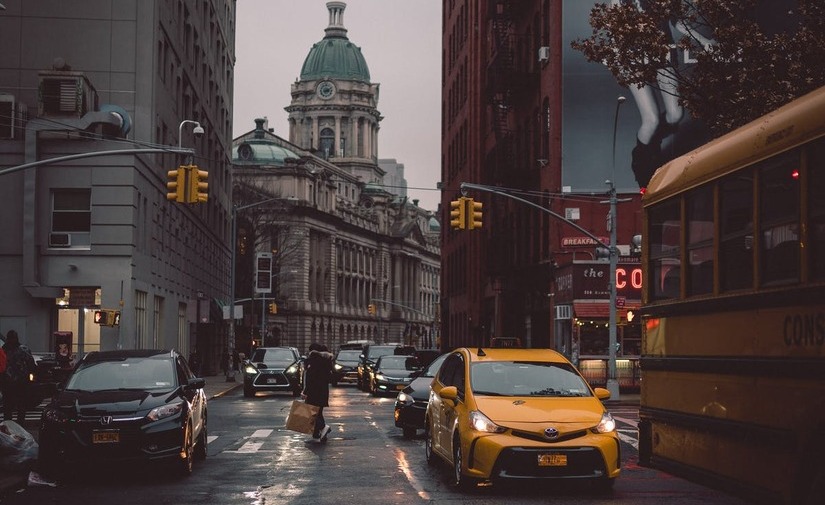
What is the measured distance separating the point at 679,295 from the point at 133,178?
2954 cm

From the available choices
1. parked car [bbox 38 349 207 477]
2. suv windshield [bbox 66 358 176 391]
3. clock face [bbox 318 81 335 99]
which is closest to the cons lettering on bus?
parked car [bbox 38 349 207 477]

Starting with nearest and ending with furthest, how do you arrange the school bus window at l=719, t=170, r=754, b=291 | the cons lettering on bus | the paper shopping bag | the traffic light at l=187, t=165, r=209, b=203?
the cons lettering on bus
the school bus window at l=719, t=170, r=754, b=291
the paper shopping bag
the traffic light at l=187, t=165, r=209, b=203

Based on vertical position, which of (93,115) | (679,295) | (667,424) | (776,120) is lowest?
(667,424)

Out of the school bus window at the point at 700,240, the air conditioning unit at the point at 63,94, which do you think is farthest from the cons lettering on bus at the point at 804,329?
the air conditioning unit at the point at 63,94

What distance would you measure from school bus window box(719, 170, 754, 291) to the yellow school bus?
0.05ft

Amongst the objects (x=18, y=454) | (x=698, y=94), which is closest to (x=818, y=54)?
(x=698, y=94)

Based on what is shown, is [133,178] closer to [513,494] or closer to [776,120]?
[513,494]

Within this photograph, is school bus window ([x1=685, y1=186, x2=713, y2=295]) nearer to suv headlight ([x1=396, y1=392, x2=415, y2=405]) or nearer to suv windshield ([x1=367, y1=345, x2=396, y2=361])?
suv headlight ([x1=396, y1=392, x2=415, y2=405])

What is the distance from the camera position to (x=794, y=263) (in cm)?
830

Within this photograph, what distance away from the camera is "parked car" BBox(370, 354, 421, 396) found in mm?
41062

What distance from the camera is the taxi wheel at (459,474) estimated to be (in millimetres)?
14086

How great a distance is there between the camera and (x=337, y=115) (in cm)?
19525

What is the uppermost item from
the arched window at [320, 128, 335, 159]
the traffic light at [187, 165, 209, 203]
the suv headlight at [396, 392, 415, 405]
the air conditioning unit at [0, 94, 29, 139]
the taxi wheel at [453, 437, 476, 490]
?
the arched window at [320, 128, 335, 159]

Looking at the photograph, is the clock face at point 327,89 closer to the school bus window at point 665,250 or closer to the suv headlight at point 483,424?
the suv headlight at point 483,424
